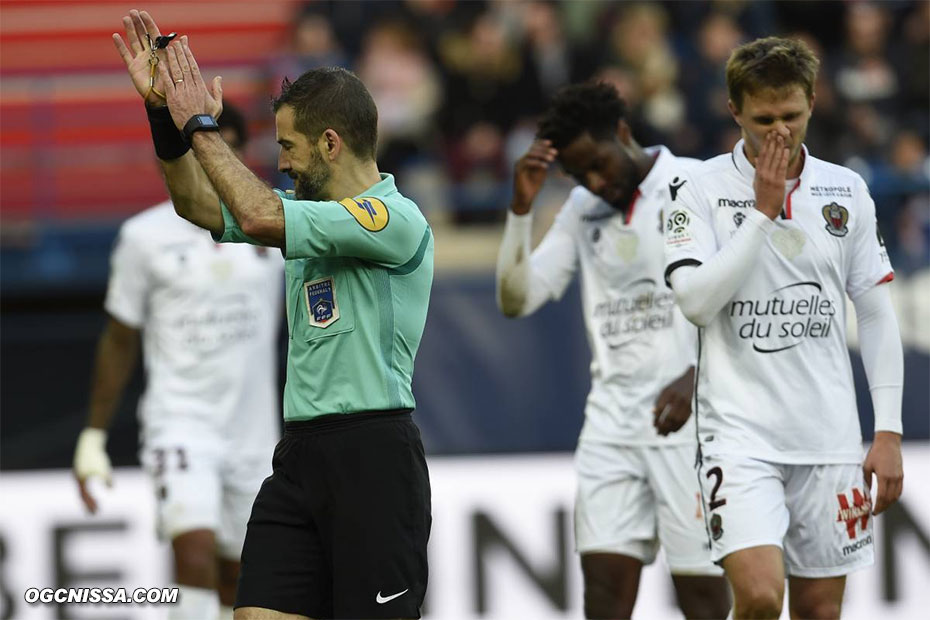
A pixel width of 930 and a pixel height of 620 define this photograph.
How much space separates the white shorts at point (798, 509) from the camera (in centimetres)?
466

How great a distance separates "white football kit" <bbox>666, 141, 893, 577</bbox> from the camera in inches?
187

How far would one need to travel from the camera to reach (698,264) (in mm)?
4762

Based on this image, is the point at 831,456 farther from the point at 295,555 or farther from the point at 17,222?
the point at 17,222

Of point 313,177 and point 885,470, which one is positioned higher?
point 313,177

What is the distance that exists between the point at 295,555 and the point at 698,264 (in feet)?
5.36

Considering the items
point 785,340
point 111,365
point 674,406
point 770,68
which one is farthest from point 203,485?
point 770,68

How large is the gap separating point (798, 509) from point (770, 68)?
4.72 ft

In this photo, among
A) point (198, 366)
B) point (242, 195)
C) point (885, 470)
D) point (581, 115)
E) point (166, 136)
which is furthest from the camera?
point (198, 366)

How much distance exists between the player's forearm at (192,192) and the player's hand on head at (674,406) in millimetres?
2080

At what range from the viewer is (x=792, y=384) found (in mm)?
4762

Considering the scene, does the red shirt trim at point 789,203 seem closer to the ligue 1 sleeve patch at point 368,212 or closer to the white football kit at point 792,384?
the white football kit at point 792,384

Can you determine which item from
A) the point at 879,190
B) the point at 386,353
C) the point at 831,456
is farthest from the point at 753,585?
the point at 879,190

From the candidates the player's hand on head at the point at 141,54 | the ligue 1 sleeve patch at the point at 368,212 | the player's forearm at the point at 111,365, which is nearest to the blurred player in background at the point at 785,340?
the ligue 1 sleeve patch at the point at 368,212

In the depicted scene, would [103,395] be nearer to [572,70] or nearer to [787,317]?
[787,317]
